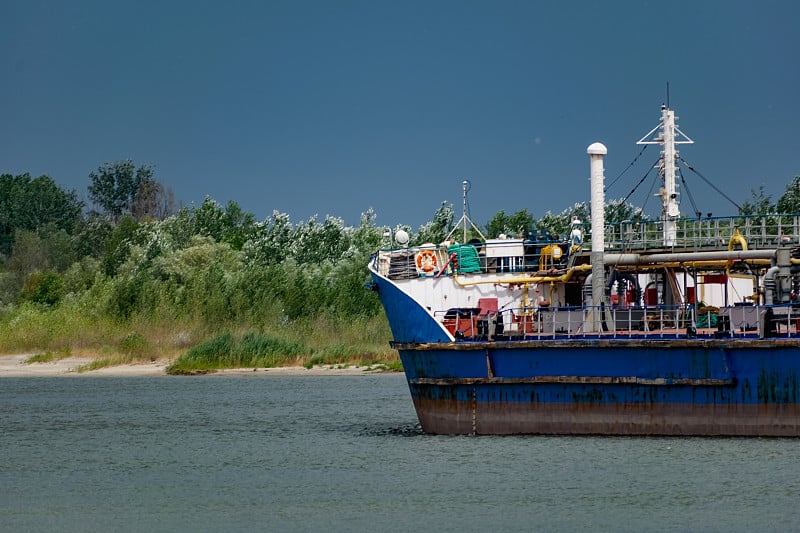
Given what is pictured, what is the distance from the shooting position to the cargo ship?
34.7 m

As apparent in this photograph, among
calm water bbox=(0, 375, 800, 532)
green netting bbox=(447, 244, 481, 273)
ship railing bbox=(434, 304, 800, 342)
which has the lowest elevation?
calm water bbox=(0, 375, 800, 532)

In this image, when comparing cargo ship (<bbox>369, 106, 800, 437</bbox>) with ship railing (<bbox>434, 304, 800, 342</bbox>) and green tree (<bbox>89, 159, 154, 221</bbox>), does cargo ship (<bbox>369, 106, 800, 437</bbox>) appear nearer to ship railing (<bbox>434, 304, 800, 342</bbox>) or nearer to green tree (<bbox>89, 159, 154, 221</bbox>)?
ship railing (<bbox>434, 304, 800, 342</bbox>)

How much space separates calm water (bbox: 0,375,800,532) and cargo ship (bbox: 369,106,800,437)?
0.82 meters

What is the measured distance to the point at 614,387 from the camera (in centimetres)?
3569

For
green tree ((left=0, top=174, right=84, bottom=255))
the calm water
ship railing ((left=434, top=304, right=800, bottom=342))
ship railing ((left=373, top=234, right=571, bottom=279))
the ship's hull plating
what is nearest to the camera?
the calm water

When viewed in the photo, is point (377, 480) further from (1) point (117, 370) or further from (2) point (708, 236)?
(1) point (117, 370)

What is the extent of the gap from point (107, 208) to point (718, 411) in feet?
433

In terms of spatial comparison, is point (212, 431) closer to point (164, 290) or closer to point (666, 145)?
point (666, 145)

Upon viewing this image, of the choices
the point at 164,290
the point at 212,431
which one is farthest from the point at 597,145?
the point at 164,290

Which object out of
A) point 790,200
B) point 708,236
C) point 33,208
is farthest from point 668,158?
point 33,208

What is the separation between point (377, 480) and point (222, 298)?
152 ft

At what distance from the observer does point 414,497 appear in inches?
1246

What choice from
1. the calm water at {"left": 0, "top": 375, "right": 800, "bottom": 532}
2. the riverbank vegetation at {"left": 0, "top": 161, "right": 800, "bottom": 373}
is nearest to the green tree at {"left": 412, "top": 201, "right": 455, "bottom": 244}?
the riverbank vegetation at {"left": 0, "top": 161, "right": 800, "bottom": 373}

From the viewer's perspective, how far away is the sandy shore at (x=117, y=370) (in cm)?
7394
